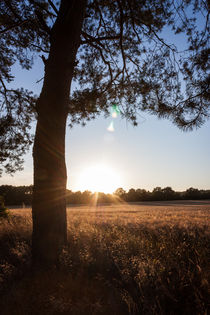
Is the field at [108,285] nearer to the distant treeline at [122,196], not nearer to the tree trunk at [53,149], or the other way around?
the tree trunk at [53,149]

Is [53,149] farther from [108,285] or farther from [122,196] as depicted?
[122,196]

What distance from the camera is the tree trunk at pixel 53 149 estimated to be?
382 cm

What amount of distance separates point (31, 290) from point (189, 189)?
48571 mm

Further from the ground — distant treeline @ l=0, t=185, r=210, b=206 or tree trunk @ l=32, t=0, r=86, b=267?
tree trunk @ l=32, t=0, r=86, b=267

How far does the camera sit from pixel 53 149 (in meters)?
4.04

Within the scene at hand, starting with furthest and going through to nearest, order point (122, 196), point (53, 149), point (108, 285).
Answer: point (122, 196) < point (53, 149) < point (108, 285)

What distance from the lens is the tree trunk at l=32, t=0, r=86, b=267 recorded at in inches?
150

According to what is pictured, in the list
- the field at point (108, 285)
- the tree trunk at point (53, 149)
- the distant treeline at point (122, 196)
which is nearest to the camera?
the field at point (108, 285)

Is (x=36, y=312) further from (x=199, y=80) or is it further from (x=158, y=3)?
(x=158, y=3)

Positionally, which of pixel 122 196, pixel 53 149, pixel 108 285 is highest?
pixel 53 149

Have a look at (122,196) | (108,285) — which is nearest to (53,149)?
(108,285)

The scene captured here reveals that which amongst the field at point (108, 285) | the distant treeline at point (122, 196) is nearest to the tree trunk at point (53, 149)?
the field at point (108, 285)

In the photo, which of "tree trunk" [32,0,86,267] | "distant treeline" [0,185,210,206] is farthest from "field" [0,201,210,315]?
"distant treeline" [0,185,210,206]

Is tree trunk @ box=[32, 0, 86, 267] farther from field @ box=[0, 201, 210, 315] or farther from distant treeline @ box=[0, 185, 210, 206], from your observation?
distant treeline @ box=[0, 185, 210, 206]
